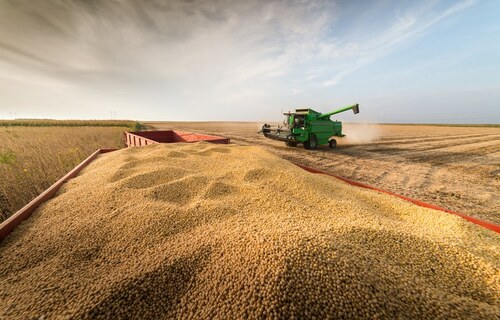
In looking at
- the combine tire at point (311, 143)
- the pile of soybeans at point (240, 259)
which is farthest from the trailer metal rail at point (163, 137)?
the combine tire at point (311, 143)

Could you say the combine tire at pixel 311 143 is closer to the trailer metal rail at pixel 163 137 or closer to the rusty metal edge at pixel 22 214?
the trailer metal rail at pixel 163 137

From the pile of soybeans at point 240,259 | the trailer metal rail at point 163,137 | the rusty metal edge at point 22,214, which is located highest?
the trailer metal rail at point 163,137

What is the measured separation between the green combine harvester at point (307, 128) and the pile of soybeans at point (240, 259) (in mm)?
6249

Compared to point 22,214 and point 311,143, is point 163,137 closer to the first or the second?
point 311,143

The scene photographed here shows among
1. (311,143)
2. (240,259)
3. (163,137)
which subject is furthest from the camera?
(311,143)

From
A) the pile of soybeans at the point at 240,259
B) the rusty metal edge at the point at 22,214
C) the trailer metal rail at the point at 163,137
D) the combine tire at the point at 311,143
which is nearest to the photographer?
the pile of soybeans at the point at 240,259

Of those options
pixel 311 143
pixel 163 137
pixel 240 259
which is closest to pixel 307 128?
pixel 311 143

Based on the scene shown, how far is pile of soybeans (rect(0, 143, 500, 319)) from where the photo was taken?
3.16ft

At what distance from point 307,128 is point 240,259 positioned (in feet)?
25.1

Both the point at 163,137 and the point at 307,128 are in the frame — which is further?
the point at 307,128

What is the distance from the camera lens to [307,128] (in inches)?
324

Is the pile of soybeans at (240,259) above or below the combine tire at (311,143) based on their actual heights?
below

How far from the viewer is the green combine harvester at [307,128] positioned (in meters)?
8.25

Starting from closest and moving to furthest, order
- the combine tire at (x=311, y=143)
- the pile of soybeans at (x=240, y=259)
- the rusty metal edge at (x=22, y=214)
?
the pile of soybeans at (x=240, y=259)
the rusty metal edge at (x=22, y=214)
the combine tire at (x=311, y=143)
